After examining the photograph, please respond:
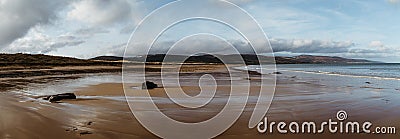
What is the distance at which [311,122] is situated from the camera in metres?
7.83

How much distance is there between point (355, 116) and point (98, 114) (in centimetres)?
684

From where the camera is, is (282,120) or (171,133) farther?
(282,120)

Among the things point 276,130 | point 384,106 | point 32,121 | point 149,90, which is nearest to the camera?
point 276,130

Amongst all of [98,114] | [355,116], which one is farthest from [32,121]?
[355,116]

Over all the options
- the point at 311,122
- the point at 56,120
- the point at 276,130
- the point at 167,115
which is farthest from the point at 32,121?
the point at 311,122

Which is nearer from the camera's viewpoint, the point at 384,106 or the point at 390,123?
the point at 390,123

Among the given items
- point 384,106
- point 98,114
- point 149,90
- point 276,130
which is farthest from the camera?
point 149,90

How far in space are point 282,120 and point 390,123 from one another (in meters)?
2.59

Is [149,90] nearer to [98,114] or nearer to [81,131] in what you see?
[98,114]

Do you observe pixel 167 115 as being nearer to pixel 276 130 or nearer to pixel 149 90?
pixel 276 130

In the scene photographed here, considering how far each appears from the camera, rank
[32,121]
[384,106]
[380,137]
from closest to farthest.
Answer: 1. [380,137]
2. [32,121]
3. [384,106]

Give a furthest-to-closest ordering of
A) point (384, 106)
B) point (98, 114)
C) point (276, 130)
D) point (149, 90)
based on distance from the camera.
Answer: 1. point (149, 90)
2. point (384, 106)
3. point (98, 114)
4. point (276, 130)

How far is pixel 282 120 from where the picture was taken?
7.99m

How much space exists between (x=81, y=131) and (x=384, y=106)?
9162mm
